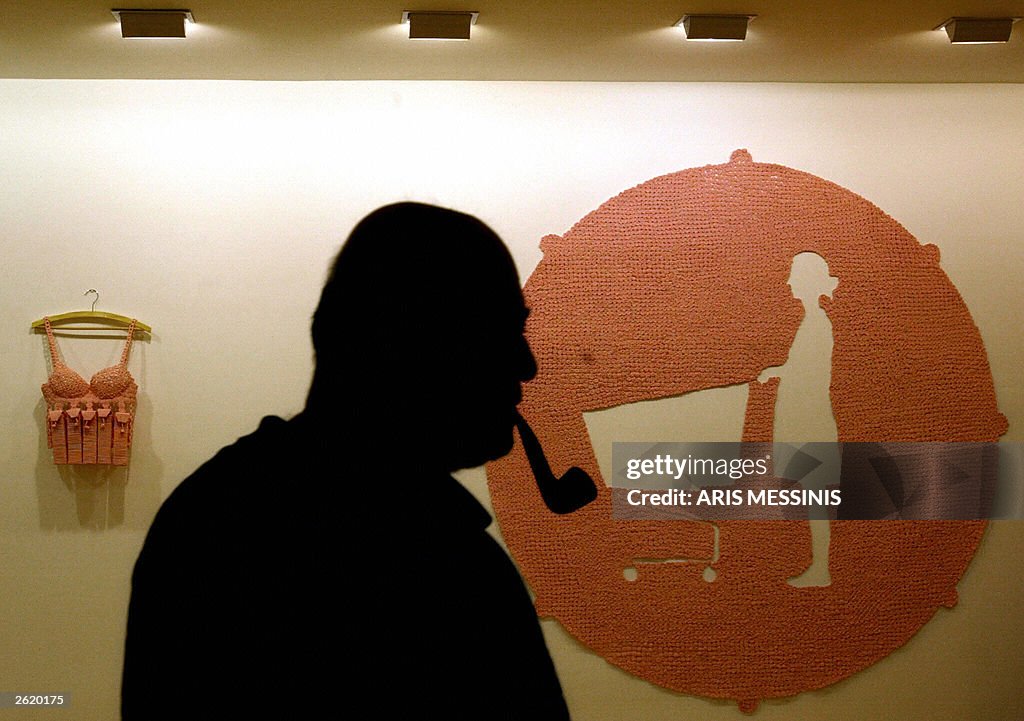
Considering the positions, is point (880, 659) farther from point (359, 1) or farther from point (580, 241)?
point (359, 1)

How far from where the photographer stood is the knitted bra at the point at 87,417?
9.70 feet

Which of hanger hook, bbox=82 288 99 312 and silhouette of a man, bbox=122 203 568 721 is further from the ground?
hanger hook, bbox=82 288 99 312

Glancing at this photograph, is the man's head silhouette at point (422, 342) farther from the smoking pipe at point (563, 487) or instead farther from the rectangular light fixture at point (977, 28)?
the rectangular light fixture at point (977, 28)

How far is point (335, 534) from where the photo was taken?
2516 millimetres

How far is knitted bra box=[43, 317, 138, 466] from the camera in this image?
296cm

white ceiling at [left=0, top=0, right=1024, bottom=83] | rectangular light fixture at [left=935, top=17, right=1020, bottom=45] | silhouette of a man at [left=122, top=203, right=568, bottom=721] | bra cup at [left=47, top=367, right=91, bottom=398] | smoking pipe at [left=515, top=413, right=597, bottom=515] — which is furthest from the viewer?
smoking pipe at [left=515, top=413, right=597, bottom=515]

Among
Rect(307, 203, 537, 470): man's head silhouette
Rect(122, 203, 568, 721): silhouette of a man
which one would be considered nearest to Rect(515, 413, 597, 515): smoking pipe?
Rect(307, 203, 537, 470): man's head silhouette

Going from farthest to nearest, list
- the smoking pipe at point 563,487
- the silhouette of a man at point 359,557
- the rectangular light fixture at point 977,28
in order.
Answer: the smoking pipe at point 563,487 < the rectangular light fixture at point 977,28 < the silhouette of a man at point 359,557

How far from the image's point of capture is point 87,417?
2.95 meters

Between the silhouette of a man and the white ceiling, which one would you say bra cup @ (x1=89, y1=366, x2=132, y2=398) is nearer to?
the silhouette of a man

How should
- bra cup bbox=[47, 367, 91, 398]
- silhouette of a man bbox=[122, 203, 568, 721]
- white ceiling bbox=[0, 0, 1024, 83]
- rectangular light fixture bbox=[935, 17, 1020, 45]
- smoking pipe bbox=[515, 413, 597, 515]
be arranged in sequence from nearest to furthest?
1. silhouette of a man bbox=[122, 203, 568, 721]
2. white ceiling bbox=[0, 0, 1024, 83]
3. rectangular light fixture bbox=[935, 17, 1020, 45]
4. bra cup bbox=[47, 367, 91, 398]
5. smoking pipe bbox=[515, 413, 597, 515]

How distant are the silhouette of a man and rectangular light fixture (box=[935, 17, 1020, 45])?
141 cm

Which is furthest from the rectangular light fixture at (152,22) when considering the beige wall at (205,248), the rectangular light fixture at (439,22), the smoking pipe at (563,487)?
the smoking pipe at (563,487)

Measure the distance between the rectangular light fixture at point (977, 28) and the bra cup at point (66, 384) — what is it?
2588mm
